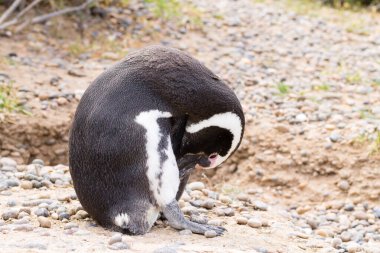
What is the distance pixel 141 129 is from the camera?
11.5 ft

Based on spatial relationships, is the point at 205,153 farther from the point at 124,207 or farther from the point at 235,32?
the point at 235,32

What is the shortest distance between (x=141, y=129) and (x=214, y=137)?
463 millimetres

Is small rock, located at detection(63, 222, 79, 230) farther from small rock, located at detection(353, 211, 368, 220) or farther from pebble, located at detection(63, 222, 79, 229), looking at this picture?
small rock, located at detection(353, 211, 368, 220)

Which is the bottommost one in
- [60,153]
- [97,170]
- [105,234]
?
[60,153]

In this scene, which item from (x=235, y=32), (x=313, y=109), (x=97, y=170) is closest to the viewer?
(x=97, y=170)

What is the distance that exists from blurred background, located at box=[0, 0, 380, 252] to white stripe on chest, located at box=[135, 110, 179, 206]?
53.4 inches

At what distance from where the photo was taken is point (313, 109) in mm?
6789

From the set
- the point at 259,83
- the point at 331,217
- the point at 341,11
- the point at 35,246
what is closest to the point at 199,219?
the point at 35,246

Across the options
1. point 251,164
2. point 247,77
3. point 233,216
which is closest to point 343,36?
point 247,77

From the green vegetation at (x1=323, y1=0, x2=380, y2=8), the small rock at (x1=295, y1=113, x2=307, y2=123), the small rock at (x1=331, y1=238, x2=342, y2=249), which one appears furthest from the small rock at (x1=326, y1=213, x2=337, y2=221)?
the green vegetation at (x1=323, y1=0, x2=380, y2=8)

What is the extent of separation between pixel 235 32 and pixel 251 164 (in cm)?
335

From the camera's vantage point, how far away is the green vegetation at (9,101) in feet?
19.9

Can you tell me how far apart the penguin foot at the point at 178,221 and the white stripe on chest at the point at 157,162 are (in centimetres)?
5

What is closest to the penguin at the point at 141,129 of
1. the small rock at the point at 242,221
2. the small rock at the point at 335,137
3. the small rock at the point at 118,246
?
the small rock at the point at 118,246
